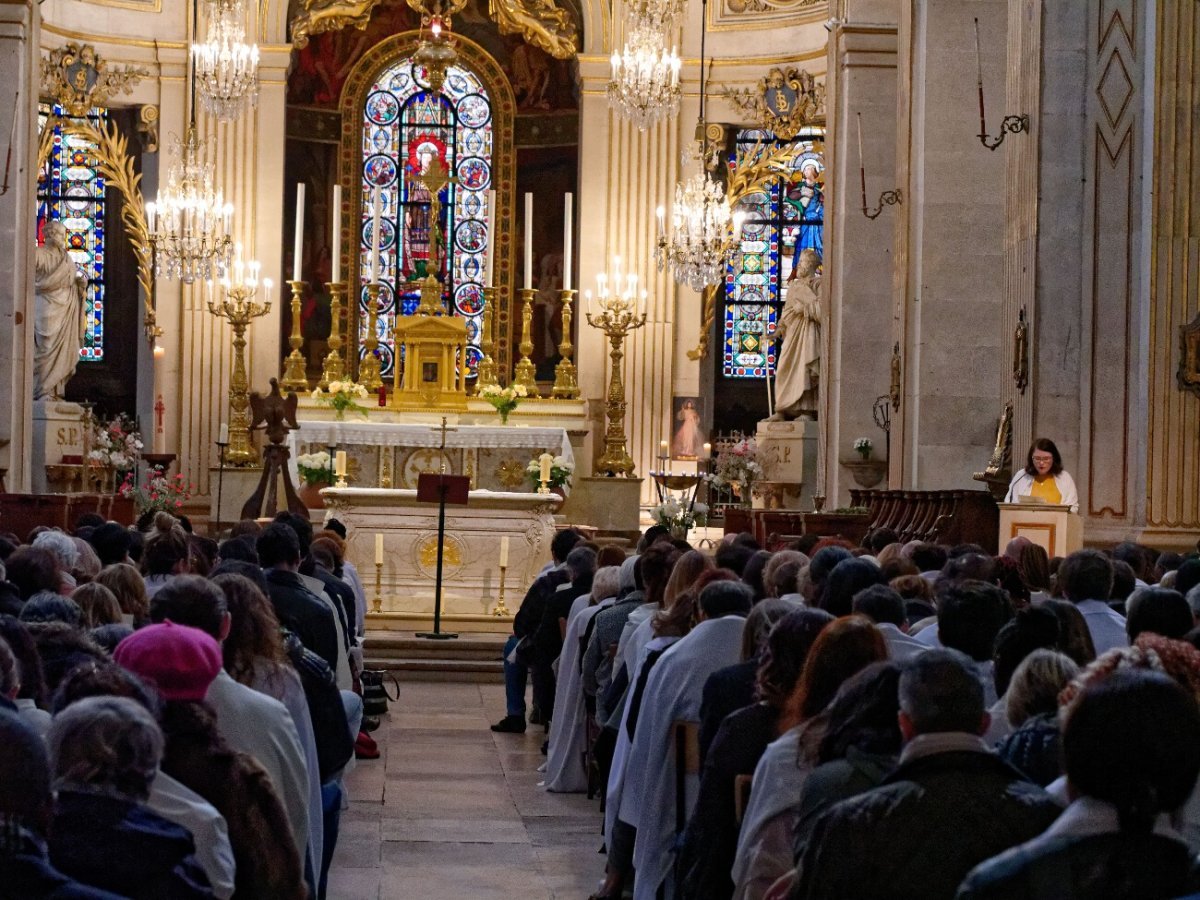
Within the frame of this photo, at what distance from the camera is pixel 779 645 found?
514cm

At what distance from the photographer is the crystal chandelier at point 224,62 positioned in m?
22.6

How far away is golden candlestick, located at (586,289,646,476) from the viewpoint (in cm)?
2498

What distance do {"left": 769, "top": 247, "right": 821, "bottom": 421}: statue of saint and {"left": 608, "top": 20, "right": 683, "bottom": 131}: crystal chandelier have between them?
3474mm

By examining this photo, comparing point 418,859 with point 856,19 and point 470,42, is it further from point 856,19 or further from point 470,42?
point 470,42

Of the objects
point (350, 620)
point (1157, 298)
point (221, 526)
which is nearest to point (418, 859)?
point (350, 620)

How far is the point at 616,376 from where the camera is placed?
83.6 feet

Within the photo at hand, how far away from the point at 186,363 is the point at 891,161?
10744mm

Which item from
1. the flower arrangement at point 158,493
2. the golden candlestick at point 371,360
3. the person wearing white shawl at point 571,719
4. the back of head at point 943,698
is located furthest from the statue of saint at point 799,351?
the back of head at point 943,698

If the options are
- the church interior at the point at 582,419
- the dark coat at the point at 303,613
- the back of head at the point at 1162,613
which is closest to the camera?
the church interior at the point at 582,419

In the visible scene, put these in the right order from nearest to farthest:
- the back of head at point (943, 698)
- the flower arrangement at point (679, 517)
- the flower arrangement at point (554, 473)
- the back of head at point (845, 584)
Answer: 1. the back of head at point (943, 698)
2. the back of head at point (845, 584)
3. the flower arrangement at point (679, 517)
4. the flower arrangement at point (554, 473)

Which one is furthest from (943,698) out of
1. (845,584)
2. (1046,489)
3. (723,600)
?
(1046,489)

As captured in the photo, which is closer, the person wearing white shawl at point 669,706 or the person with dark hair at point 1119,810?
the person with dark hair at point 1119,810

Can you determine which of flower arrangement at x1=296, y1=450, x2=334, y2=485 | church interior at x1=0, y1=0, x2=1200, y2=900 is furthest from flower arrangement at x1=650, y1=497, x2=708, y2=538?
flower arrangement at x1=296, y1=450, x2=334, y2=485

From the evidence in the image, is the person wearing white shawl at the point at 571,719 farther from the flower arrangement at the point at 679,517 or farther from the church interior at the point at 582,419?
the flower arrangement at the point at 679,517
